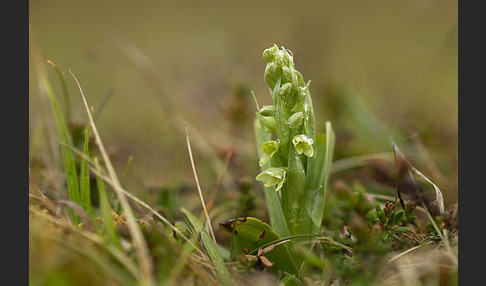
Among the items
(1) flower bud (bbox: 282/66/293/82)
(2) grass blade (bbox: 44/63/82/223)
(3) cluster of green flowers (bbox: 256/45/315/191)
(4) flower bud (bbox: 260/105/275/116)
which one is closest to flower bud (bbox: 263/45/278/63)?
(3) cluster of green flowers (bbox: 256/45/315/191)

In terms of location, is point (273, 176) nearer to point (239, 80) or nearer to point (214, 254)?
point (214, 254)

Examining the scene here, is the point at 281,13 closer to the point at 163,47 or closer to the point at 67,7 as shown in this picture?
the point at 163,47

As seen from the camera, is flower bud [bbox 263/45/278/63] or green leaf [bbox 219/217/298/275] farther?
flower bud [bbox 263/45/278/63]

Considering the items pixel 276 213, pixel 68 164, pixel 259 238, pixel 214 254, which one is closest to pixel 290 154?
pixel 276 213

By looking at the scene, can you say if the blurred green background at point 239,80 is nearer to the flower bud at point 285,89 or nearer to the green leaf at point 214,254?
the flower bud at point 285,89

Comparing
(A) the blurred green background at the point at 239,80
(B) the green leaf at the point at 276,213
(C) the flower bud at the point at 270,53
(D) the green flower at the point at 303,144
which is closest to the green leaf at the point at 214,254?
(B) the green leaf at the point at 276,213

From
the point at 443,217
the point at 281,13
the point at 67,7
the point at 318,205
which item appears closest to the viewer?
the point at 443,217

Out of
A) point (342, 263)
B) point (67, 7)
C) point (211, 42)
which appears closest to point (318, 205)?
point (342, 263)

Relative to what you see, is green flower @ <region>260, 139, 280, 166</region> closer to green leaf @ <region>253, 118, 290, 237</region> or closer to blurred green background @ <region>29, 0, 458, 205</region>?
green leaf @ <region>253, 118, 290, 237</region>
